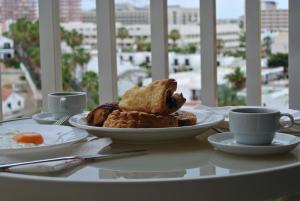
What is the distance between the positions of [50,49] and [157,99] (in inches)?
40.7

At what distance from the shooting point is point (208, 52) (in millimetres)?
1850

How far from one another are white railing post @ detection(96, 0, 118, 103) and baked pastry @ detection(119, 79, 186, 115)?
Result: 0.90 metres

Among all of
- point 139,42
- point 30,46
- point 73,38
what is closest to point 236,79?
point 139,42

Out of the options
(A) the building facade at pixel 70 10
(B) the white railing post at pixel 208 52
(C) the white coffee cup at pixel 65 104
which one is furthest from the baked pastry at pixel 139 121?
(A) the building facade at pixel 70 10

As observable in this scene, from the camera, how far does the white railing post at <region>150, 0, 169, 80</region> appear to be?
6.06 ft

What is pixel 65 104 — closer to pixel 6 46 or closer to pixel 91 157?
pixel 91 157

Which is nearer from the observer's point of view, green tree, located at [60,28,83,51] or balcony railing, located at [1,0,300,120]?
balcony railing, located at [1,0,300,120]

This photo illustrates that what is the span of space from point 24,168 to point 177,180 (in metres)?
0.24

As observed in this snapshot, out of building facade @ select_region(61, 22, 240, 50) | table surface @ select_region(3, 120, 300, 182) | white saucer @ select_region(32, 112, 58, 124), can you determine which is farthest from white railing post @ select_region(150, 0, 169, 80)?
table surface @ select_region(3, 120, 300, 182)

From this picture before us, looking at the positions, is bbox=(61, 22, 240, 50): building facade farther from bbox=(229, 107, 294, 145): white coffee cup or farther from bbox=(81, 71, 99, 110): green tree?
bbox=(229, 107, 294, 145): white coffee cup

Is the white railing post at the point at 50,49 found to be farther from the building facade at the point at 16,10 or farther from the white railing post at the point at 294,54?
the white railing post at the point at 294,54

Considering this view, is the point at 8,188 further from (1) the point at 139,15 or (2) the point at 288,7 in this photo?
(1) the point at 139,15

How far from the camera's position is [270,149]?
83 cm

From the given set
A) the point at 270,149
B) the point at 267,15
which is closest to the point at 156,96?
the point at 270,149
